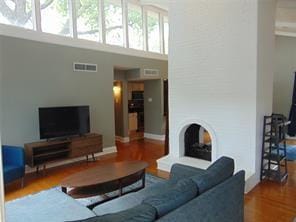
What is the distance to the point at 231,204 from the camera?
2160mm

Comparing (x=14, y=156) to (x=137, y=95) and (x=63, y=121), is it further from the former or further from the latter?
(x=137, y=95)

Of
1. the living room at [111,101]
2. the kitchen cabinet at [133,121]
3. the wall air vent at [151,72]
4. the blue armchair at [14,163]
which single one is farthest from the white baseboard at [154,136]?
the blue armchair at [14,163]

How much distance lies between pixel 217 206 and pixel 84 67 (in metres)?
4.44

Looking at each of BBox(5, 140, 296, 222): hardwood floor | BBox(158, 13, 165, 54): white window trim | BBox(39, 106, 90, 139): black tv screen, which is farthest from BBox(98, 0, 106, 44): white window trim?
BBox(5, 140, 296, 222): hardwood floor

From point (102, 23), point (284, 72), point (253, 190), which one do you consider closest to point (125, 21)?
point (102, 23)

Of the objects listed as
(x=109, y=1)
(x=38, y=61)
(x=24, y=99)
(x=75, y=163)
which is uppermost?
(x=109, y=1)

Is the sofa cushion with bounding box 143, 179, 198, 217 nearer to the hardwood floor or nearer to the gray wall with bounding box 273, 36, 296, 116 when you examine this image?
the hardwood floor

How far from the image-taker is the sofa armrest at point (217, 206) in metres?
1.63

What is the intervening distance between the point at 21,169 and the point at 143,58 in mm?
4362

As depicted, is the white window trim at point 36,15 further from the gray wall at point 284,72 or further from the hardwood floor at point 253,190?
the gray wall at point 284,72

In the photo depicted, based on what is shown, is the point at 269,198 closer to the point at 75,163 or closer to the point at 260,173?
the point at 260,173

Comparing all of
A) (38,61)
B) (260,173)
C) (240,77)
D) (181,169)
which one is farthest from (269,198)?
(38,61)

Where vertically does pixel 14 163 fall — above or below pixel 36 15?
below

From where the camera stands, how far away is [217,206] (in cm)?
195
